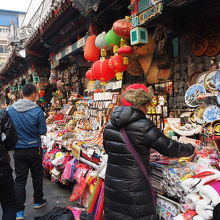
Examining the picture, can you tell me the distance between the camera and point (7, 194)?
2539 mm

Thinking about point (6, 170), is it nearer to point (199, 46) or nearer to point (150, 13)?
point (150, 13)

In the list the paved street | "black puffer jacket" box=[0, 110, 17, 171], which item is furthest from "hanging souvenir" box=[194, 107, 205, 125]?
the paved street

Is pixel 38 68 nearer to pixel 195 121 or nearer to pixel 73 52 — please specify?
pixel 73 52

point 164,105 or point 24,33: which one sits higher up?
point 24,33

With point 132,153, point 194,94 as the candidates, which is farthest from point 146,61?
point 132,153

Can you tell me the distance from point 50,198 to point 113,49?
289 cm

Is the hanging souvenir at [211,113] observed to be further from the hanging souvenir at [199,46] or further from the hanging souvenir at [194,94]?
the hanging souvenir at [199,46]

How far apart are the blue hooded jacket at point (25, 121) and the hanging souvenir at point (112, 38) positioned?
1750 millimetres

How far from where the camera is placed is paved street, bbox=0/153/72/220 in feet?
11.9

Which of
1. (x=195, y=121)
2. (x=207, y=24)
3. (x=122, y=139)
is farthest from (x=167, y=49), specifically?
(x=122, y=139)

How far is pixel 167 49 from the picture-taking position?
14.0ft

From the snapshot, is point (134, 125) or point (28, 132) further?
point (28, 132)

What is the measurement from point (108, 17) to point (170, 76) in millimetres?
1967

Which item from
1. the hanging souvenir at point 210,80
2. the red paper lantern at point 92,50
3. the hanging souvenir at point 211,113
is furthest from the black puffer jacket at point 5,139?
the red paper lantern at point 92,50
